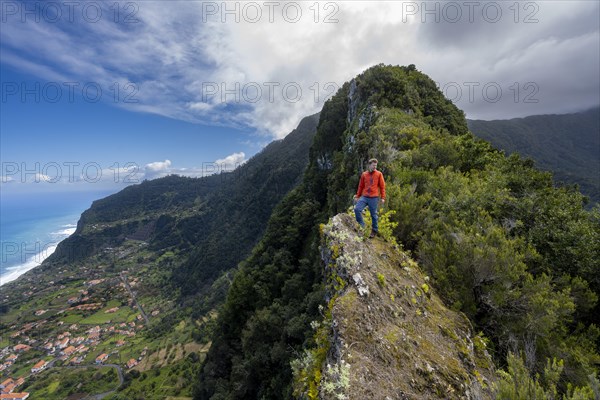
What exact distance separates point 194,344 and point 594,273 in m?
101

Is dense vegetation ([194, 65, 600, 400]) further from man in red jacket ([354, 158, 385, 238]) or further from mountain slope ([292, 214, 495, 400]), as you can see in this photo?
man in red jacket ([354, 158, 385, 238])

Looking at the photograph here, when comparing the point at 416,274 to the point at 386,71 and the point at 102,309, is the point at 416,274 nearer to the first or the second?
the point at 386,71

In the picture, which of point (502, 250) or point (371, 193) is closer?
point (502, 250)

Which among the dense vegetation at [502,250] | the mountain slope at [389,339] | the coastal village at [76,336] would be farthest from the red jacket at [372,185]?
the coastal village at [76,336]

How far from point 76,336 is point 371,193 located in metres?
157

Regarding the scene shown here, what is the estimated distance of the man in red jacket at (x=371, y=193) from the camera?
8.65 meters

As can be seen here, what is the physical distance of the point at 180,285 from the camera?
15375 cm

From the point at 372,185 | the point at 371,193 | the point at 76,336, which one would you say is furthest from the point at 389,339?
the point at 76,336

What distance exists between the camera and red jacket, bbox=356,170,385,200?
869 cm

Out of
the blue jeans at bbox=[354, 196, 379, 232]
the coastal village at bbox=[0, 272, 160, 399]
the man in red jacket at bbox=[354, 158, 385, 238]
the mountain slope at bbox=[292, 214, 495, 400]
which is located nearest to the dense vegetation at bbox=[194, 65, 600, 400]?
the mountain slope at bbox=[292, 214, 495, 400]

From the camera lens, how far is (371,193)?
8680 millimetres

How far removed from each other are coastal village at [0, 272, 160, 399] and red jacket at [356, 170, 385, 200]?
111 meters

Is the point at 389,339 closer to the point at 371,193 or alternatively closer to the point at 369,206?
the point at 369,206

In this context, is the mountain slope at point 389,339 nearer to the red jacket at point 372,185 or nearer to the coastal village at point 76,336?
the red jacket at point 372,185
